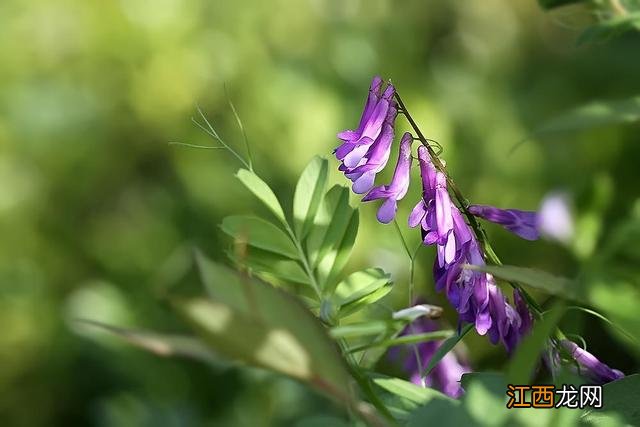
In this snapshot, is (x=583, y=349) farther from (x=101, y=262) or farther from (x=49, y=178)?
(x=49, y=178)

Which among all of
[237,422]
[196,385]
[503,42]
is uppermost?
[503,42]

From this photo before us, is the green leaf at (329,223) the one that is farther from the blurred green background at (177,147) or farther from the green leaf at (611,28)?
the blurred green background at (177,147)

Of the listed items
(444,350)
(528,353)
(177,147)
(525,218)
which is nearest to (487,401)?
(528,353)

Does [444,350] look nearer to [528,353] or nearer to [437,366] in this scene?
[528,353]

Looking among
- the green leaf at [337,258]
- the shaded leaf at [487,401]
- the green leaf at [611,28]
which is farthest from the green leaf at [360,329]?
the green leaf at [611,28]

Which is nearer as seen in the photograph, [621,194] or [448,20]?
[621,194]

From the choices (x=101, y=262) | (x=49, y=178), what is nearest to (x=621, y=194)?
(x=101, y=262)
